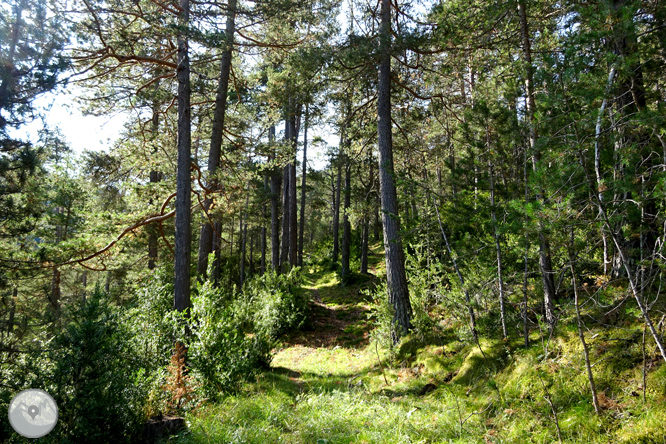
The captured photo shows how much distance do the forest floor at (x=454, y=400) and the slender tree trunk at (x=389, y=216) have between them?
0.69 m

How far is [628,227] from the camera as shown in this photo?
9.93ft

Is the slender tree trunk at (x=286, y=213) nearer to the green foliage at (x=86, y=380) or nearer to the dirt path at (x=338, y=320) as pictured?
the dirt path at (x=338, y=320)

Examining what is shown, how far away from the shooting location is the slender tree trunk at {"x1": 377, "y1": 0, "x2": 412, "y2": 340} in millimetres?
7133

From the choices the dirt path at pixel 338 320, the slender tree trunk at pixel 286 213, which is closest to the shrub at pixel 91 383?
the dirt path at pixel 338 320

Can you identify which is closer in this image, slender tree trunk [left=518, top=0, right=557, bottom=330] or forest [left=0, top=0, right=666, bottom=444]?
forest [left=0, top=0, right=666, bottom=444]

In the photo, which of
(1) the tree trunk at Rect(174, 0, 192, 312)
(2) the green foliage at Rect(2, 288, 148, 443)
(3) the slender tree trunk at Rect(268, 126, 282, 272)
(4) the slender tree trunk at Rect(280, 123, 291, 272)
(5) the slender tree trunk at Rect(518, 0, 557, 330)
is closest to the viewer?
(2) the green foliage at Rect(2, 288, 148, 443)

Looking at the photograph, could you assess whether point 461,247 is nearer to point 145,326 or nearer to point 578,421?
point 578,421

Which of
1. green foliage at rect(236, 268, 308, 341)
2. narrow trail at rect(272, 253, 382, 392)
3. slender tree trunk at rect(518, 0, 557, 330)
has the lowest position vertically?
narrow trail at rect(272, 253, 382, 392)

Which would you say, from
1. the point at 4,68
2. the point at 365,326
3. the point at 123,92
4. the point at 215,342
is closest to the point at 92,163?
the point at 123,92

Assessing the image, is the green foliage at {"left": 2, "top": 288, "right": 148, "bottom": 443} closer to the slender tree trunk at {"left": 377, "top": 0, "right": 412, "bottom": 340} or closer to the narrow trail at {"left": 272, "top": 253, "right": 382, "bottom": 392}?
the narrow trail at {"left": 272, "top": 253, "right": 382, "bottom": 392}

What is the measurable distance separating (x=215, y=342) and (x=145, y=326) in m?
1.55

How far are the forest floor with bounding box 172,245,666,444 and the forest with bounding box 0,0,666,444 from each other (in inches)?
1.2

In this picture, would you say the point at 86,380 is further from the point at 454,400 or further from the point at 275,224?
the point at 275,224

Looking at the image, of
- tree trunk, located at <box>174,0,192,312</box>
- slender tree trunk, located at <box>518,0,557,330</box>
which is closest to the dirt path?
tree trunk, located at <box>174,0,192,312</box>
